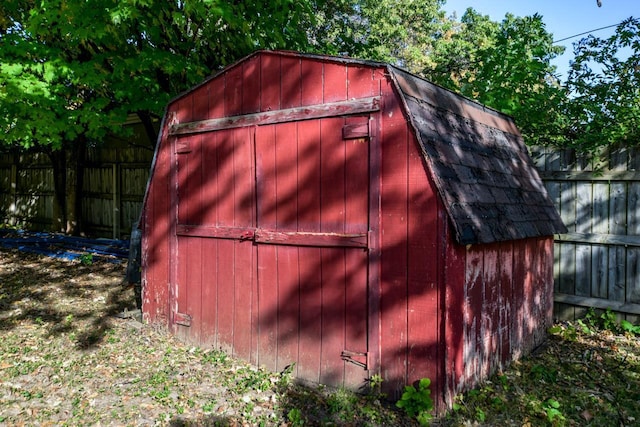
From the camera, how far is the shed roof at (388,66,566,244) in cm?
374

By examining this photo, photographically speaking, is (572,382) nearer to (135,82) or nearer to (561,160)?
(561,160)

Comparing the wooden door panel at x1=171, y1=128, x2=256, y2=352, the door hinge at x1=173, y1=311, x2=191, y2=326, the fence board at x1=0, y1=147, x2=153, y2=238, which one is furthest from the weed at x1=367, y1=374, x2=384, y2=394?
→ the fence board at x1=0, y1=147, x2=153, y2=238

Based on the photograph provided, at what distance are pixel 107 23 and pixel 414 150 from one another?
542 centimetres

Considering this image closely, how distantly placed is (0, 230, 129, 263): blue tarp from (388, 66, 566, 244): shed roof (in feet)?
26.0

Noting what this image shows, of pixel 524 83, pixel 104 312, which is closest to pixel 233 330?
pixel 104 312

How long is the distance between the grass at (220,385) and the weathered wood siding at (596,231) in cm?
31

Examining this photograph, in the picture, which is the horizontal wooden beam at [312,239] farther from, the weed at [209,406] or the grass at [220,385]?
the weed at [209,406]

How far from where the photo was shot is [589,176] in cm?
602

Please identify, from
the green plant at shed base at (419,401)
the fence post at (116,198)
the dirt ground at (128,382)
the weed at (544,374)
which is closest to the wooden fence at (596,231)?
the weed at (544,374)

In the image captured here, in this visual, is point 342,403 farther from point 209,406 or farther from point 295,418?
point 209,406

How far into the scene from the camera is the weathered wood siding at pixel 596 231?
5.74 metres

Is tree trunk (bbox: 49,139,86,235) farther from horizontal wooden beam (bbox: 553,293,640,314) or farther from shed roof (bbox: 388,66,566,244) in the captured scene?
horizontal wooden beam (bbox: 553,293,640,314)

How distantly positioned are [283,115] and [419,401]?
2.90 metres

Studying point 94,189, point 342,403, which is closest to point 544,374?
point 342,403
